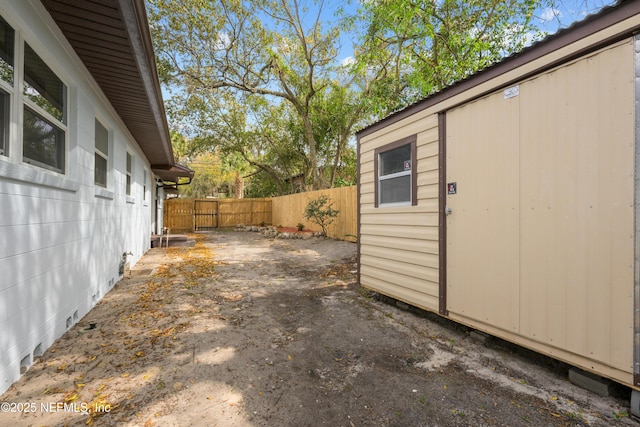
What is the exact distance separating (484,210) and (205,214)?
1830 centimetres

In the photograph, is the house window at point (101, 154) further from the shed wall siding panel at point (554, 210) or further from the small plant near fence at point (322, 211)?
the small plant near fence at point (322, 211)

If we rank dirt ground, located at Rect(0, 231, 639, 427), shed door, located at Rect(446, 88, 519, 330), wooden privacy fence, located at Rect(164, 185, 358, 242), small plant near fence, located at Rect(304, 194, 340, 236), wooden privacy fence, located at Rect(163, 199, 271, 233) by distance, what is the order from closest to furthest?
1. dirt ground, located at Rect(0, 231, 639, 427)
2. shed door, located at Rect(446, 88, 519, 330)
3. small plant near fence, located at Rect(304, 194, 340, 236)
4. wooden privacy fence, located at Rect(164, 185, 358, 242)
5. wooden privacy fence, located at Rect(163, 199, 271, 233)

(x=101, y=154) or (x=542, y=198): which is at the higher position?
(x=101, y=154)

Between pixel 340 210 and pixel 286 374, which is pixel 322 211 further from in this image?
pixel 286 374

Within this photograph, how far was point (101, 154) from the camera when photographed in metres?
4.45

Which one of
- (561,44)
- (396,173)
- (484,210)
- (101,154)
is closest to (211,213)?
(101,154)

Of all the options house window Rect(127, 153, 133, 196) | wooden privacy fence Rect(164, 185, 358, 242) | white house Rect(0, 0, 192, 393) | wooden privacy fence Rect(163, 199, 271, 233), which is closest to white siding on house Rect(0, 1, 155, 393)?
white house Rect(0, 0, 192, 393)

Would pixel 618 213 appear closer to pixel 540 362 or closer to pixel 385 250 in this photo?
pixel 540 362

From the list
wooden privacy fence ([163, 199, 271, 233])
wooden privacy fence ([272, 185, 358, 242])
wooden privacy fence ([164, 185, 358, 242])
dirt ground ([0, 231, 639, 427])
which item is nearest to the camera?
dirt ground ([0, 231, 639, 427])

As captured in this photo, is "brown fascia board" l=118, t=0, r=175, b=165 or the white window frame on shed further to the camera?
"brown fascia board" l=118, t=0, r=175, b=165

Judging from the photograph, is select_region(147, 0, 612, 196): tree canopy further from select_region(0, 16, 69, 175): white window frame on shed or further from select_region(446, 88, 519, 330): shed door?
select_region(0, 16, 69, 175): white window frame on shed

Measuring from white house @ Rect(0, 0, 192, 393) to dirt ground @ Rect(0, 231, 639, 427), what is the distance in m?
0.41

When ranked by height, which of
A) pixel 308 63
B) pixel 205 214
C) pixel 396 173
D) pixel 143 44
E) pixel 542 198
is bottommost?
pixel 205 214

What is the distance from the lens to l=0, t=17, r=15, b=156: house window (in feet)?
6.79
